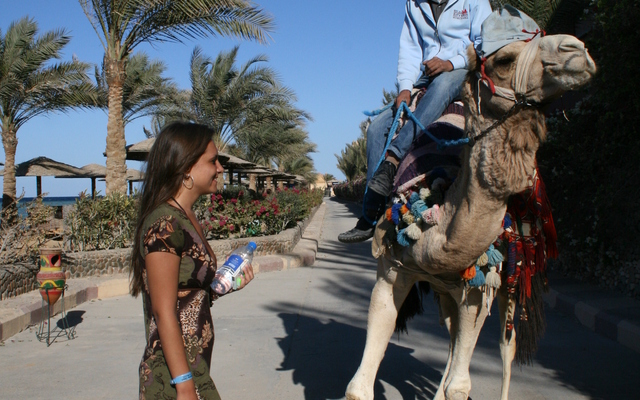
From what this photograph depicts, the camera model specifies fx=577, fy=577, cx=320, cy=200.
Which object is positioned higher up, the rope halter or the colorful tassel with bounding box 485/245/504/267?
the rope halter

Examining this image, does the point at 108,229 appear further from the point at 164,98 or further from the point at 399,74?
the point at 164,98

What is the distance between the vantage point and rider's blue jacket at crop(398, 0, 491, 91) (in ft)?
12.8

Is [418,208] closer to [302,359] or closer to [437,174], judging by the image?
[437,174]

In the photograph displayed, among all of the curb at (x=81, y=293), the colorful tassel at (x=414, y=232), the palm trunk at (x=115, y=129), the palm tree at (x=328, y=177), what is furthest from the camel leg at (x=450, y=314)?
the palm tree at (x=328, y=177)

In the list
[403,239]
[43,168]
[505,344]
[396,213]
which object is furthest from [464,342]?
[43,168]

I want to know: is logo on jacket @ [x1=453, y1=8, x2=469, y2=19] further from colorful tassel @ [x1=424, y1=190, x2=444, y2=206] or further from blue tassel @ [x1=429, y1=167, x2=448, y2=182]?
colorful tassel @ [x1=424, y1=190, x2=444, y2=206]

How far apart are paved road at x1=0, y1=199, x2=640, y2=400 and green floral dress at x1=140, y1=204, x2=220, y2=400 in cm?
236

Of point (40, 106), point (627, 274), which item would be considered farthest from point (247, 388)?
point (40, 106)

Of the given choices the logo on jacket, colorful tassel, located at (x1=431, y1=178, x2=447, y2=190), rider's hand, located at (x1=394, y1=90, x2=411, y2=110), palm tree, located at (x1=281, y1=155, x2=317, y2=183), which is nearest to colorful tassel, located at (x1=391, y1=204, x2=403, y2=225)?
colorful tassel, located at (x1=431, y1=178, x2=447, y2=190)

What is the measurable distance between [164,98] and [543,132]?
20610 millimetres

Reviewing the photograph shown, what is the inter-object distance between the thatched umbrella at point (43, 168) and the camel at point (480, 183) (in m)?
21.7

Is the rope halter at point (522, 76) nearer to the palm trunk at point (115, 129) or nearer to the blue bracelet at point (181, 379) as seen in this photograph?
the blue bracelet at point (181, 379)

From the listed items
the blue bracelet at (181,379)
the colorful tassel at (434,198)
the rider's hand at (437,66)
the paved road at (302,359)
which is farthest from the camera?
the paved road at (302,359)

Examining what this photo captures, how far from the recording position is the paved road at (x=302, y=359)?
4.62m
